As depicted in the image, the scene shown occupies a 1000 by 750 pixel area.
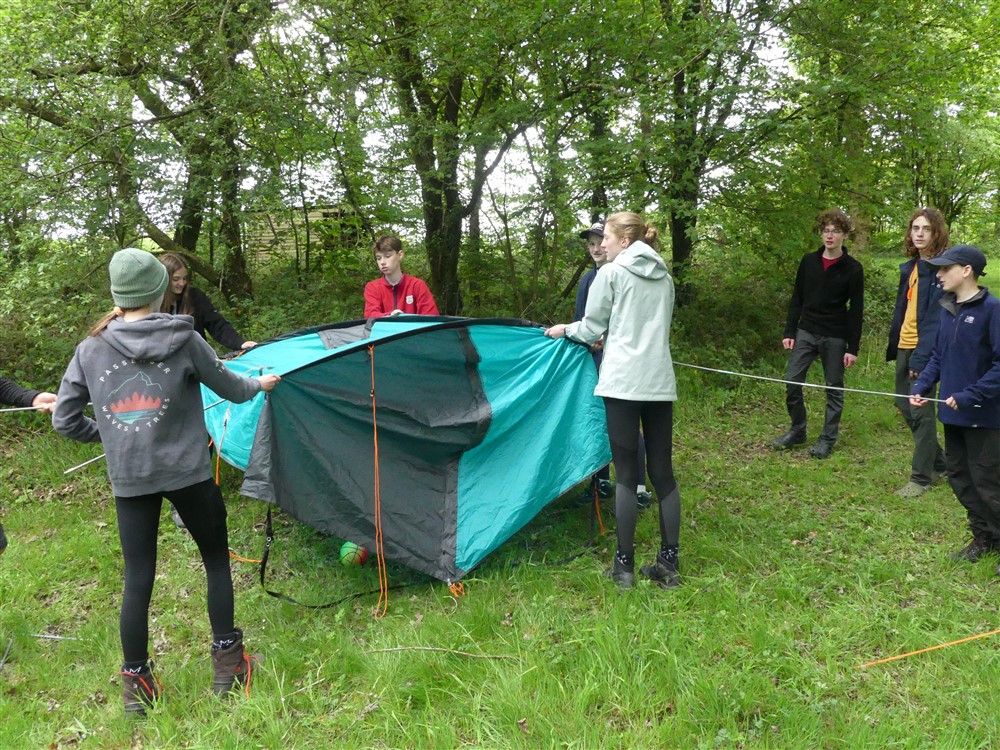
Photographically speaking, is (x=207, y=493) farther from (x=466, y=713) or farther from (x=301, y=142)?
(x=301, y=142)

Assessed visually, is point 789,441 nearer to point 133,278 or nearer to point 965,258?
point 965,258

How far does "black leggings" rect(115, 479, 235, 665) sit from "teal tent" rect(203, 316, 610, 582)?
51 centimetres

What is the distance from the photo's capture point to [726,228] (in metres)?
6.85

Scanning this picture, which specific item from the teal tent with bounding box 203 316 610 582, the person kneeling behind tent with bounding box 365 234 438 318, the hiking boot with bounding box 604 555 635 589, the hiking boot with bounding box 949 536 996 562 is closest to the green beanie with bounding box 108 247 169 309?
the teal tent with bounding box 203 316 610 582

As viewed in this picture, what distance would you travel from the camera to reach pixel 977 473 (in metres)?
3.35

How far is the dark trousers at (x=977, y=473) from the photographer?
10.9ft

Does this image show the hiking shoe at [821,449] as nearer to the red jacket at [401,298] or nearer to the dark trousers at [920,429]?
the dark trousers at [920,429]

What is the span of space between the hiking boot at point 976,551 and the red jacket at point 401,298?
322 centimetres

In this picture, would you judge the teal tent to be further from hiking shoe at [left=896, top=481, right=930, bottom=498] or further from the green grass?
hiking shoe at [left=896, top=481, right=930, bottom=498]

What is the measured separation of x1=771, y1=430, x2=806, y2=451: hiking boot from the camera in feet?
18.0

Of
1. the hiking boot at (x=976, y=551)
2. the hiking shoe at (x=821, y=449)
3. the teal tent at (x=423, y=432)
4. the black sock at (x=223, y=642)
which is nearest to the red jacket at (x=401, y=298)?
the teal tent at (x=423, y=432)

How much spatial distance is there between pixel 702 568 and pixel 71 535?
3725 mm

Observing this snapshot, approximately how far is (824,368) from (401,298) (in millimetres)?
3267

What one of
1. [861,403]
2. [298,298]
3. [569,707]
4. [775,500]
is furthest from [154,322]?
[861,403]
